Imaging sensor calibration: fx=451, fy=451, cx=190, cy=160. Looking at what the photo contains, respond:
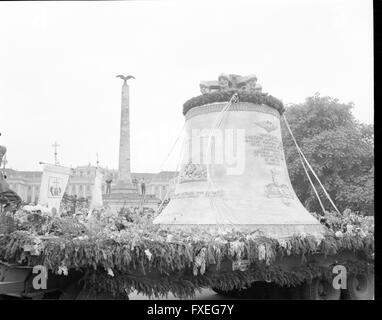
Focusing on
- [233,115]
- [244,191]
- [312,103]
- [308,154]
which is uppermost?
[312,103]

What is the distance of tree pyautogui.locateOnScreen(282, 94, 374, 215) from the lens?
2490cm

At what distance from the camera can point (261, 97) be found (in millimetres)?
9320

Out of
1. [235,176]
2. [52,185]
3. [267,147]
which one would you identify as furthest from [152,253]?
[267,147]

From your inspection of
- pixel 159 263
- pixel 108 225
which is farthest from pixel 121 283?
pixel 108 225

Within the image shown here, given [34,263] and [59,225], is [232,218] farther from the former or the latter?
[34,263]

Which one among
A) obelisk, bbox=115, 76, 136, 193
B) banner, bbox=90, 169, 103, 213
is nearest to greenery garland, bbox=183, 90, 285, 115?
banner, bbox=90, 169, 103, 213

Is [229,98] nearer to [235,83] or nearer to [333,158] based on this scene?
[235,83]

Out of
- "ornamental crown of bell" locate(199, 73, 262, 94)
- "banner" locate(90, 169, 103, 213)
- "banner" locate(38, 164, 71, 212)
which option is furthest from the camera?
"ornamental crown of bell" locate(199, 73, 262, 94)

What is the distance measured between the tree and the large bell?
15672 mm

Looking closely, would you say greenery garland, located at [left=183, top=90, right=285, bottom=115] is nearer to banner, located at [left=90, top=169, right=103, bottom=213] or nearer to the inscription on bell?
the inscription on bell

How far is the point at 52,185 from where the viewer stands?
24.6 ft

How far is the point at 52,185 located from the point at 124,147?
31128mm
